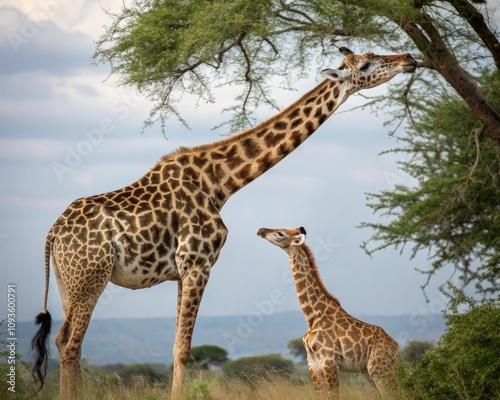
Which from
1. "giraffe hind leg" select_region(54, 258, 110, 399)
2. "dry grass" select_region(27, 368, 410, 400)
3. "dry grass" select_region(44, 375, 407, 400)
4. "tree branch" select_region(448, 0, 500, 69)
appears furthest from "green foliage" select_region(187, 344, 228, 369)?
"giraffe hind leg" select_region(54, 258, 110, 399)

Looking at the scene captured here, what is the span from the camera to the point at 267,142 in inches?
366

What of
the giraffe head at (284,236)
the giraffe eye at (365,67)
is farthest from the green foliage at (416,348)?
the giraffe eye at (365,67)

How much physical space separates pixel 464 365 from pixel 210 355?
10231 millimetres

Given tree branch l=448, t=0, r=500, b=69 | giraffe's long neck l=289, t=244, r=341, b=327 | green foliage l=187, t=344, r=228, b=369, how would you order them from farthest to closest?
green foliage l=187, t=344, r=228, b=369, tree branch l=448, t=0, r=500, b=69, giraffe's long neck l=289, t=244, r=341, b=327

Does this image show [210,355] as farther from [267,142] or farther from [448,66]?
[267,142]

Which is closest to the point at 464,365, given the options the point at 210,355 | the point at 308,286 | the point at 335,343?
the point at 335,343

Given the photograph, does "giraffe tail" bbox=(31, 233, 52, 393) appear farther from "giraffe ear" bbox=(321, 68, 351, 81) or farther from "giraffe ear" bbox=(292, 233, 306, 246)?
"giraffe ear" bbox=(321, 68, 351, 81)

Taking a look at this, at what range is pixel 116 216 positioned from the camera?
8719mm

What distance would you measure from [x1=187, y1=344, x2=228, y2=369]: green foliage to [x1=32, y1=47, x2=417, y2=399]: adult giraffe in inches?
366

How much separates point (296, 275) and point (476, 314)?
182 cm

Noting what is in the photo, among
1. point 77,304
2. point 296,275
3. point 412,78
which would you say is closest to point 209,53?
point 412,78

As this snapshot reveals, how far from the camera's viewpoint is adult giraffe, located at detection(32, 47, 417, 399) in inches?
334

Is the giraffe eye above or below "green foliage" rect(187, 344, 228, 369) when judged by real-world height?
above

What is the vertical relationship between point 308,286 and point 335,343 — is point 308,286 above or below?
above
